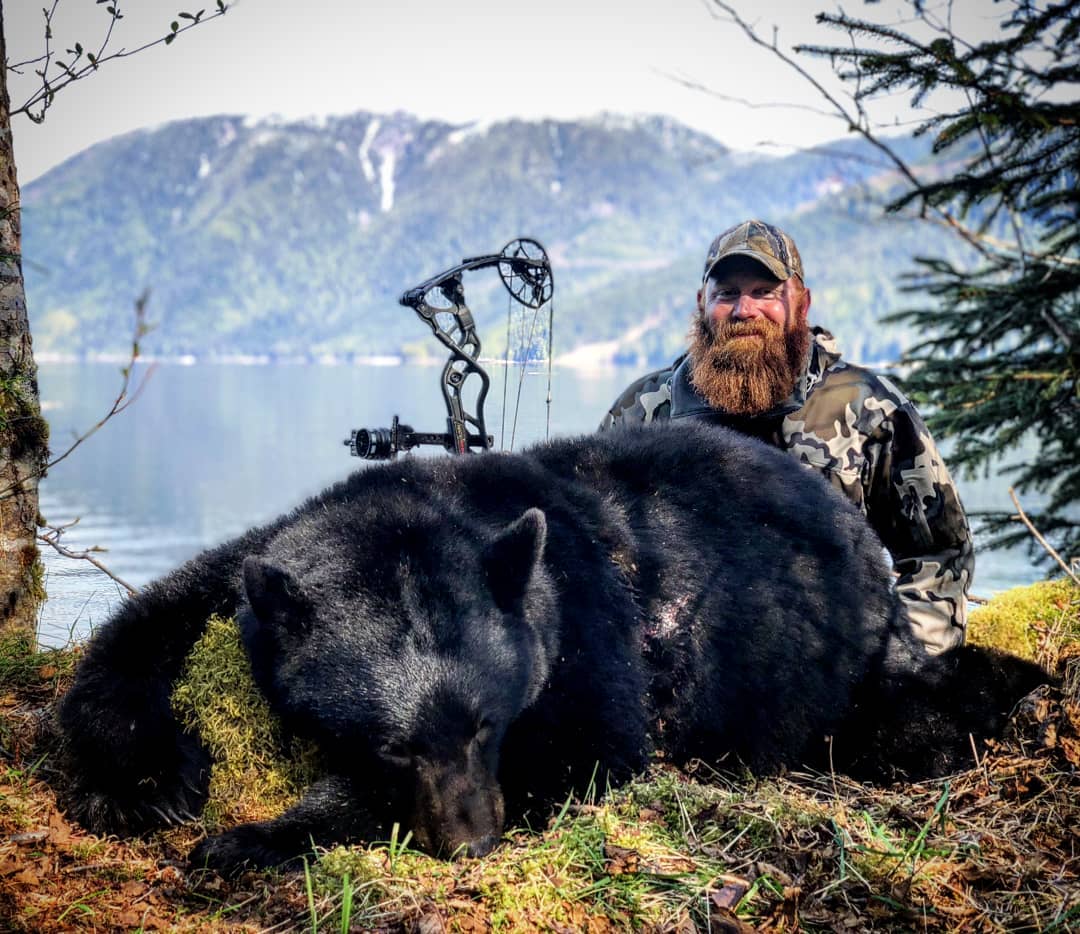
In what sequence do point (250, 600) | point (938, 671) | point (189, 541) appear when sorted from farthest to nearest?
point (189, 541) < point (938, 671) < point (250, 600)

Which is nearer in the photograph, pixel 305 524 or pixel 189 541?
pixel 305 524

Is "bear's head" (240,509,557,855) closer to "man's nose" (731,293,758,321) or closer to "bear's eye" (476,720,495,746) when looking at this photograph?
"bear's eye" (476,720,495,746)

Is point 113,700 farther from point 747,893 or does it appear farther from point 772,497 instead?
point 772,497

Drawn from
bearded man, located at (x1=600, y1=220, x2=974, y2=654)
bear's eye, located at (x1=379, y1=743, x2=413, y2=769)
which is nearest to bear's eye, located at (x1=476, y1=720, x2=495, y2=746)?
bear's eye, located at (x1=379, y1=743, x2=413, y2=769)

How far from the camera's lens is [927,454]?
5523mm

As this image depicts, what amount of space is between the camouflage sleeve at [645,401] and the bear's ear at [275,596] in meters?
3.60

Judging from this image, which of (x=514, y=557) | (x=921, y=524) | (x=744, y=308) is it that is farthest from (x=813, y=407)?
(x=514, y=557)

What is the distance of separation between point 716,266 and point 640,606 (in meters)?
3.03

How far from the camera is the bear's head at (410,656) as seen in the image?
3.00 metres

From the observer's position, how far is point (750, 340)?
5961 mm

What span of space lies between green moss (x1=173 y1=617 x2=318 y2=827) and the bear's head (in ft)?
0.35

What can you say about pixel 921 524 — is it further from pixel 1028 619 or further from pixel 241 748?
pixel 241 748

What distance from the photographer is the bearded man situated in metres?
5.38

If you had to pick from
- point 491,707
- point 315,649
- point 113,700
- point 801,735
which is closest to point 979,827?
point 801,735
